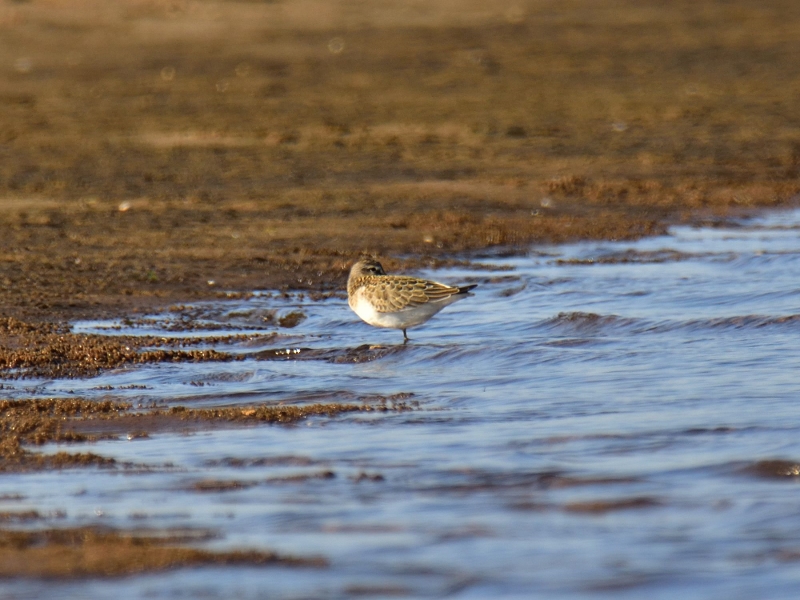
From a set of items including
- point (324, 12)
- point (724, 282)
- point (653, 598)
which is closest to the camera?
point (653, 598)

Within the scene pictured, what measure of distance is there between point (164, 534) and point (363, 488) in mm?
899

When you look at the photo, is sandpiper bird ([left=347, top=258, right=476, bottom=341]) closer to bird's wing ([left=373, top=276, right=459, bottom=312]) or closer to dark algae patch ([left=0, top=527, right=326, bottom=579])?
bird's wing ([left=373, top=276, right=459, bottom=312])

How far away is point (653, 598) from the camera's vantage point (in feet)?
15.6

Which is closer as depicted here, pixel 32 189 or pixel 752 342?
pixel 752 342

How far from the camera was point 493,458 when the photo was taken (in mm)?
6469

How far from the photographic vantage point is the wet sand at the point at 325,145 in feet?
37.4

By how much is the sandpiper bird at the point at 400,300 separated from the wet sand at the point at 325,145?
0.39m

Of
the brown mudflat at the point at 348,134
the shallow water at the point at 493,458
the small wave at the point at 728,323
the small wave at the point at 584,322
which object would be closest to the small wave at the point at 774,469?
the shallow water at the point at 493,458

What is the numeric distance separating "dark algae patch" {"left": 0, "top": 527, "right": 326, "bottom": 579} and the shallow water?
9 cm

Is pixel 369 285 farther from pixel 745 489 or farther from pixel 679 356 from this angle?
pixel 745 489

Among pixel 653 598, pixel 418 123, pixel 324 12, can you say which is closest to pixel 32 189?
pixel 418 123

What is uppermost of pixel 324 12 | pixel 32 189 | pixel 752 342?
pixel 324 12

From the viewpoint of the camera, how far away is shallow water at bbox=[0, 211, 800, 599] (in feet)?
16.5

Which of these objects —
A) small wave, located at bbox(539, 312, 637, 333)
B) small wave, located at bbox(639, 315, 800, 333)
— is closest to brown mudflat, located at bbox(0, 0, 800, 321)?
small wave, located at bbox(539, 312, 637, 333)
